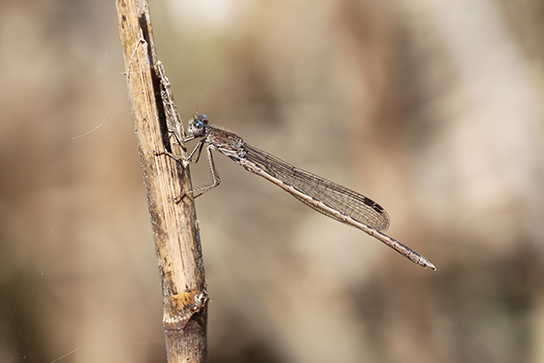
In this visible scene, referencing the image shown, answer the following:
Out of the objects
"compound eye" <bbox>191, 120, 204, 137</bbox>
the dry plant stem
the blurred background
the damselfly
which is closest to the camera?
the dry plant stem

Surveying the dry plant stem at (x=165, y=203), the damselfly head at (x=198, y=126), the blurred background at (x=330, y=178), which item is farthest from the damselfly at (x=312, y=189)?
the dry plant stem at (x=165, y=203)

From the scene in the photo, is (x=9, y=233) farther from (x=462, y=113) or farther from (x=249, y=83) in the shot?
(x=462, y=113)

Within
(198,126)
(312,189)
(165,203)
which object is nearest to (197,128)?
(198,126)

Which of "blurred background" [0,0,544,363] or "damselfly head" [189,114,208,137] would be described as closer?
"damselfly head" [189,114,208,137]

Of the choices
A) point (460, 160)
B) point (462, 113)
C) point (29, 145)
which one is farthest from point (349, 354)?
point (29, 145)

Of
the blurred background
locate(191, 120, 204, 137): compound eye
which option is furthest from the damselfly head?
the blurred background

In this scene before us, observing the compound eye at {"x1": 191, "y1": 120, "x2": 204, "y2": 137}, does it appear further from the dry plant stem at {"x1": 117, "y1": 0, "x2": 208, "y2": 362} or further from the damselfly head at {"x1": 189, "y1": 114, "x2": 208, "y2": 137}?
the dry plant stem at {"x1": 117, "y1": 0, "x2": 208, "y2": 362}

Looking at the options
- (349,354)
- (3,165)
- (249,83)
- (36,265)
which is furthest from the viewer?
(349,354)
